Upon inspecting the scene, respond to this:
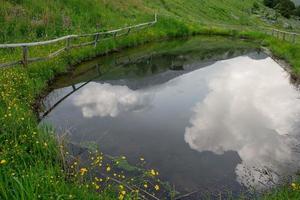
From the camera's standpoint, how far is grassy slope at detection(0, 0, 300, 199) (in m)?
6.05

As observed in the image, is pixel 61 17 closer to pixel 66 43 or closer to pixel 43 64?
pixel 66 43

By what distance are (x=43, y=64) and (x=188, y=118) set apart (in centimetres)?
670

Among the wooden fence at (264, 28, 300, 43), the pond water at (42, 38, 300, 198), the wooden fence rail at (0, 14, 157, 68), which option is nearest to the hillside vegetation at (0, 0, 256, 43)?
the wooden fence rail at (0, 14, 157, 68)

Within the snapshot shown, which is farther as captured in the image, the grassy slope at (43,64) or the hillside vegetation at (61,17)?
the hillside vegetation at (61,17)

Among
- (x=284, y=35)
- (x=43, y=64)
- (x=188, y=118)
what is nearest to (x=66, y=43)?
(x=43, y=64)

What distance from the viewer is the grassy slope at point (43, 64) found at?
6055 millimetres

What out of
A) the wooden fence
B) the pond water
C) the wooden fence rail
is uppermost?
the wooden fence rail

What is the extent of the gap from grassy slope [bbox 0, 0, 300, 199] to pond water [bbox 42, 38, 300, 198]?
3.48 ft

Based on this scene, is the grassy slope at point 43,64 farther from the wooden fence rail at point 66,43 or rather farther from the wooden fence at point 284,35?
the wooden fence at point 284,35

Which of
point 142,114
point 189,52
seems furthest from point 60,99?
point 189,52

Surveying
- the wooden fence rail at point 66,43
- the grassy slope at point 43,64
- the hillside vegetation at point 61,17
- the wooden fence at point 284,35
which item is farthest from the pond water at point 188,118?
the wooden fence at point 284,35

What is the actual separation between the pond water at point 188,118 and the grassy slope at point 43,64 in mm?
1061

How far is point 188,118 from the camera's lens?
12.3 m

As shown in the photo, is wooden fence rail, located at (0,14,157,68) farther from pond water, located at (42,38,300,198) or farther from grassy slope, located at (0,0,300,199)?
pond water, located at (42,38,300,198)
